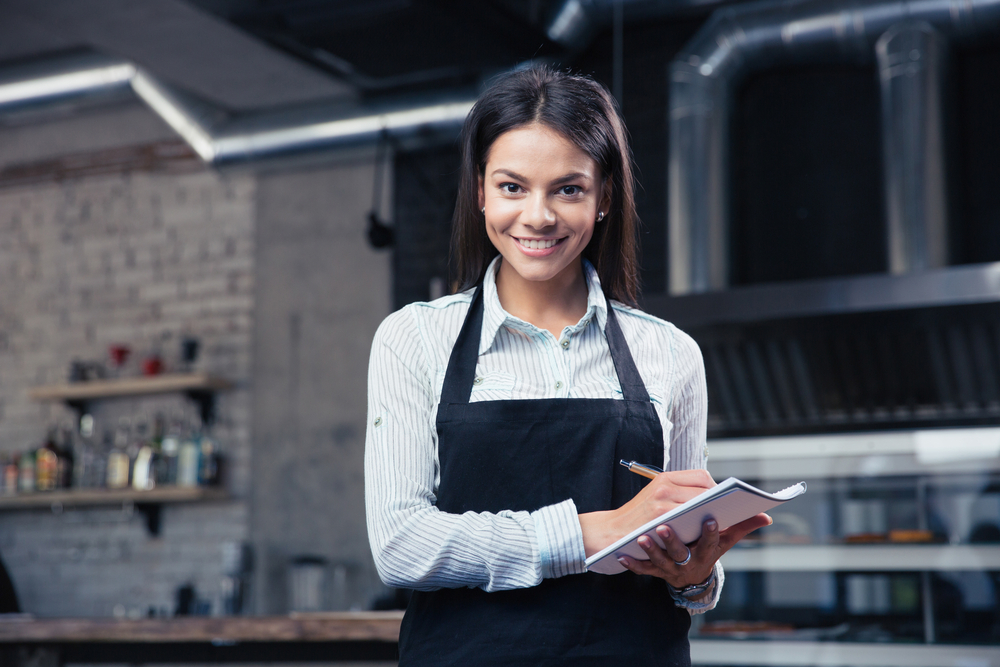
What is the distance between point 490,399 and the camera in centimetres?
115

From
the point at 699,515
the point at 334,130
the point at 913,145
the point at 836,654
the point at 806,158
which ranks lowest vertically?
the point at 836,654

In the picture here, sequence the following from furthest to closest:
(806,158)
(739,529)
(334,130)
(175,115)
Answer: (175,115) < (334,130) < (806,158) < (739,529)

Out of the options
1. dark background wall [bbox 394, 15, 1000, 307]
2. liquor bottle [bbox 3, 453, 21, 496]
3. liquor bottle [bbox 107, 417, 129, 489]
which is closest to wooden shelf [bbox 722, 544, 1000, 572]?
dark background wall [bbox 394, 15, 1000, 307]

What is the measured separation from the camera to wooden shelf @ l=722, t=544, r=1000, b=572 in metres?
3.27

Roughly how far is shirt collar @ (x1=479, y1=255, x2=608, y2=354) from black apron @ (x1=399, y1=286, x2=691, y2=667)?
0.14 ft

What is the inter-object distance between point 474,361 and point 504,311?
3.1 inches

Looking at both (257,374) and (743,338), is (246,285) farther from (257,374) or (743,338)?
(743,338)

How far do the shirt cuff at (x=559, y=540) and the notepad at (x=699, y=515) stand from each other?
2cm

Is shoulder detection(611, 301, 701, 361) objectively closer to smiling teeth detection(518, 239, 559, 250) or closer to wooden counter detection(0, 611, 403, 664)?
smiling teeth detection(518, 239, 559, 250)

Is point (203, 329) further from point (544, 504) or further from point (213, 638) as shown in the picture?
point (544, 504)

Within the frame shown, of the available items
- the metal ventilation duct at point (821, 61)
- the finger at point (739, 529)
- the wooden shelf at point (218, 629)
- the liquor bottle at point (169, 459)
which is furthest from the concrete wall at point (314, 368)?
the finger at point (739, 529)

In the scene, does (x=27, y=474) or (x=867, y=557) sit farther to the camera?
(x=27, y=474)

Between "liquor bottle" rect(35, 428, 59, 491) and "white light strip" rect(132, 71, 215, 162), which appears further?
"liquor bottle" rect(35, 428, 59, 491)

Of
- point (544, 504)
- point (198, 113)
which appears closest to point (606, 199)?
point (544, 504)
